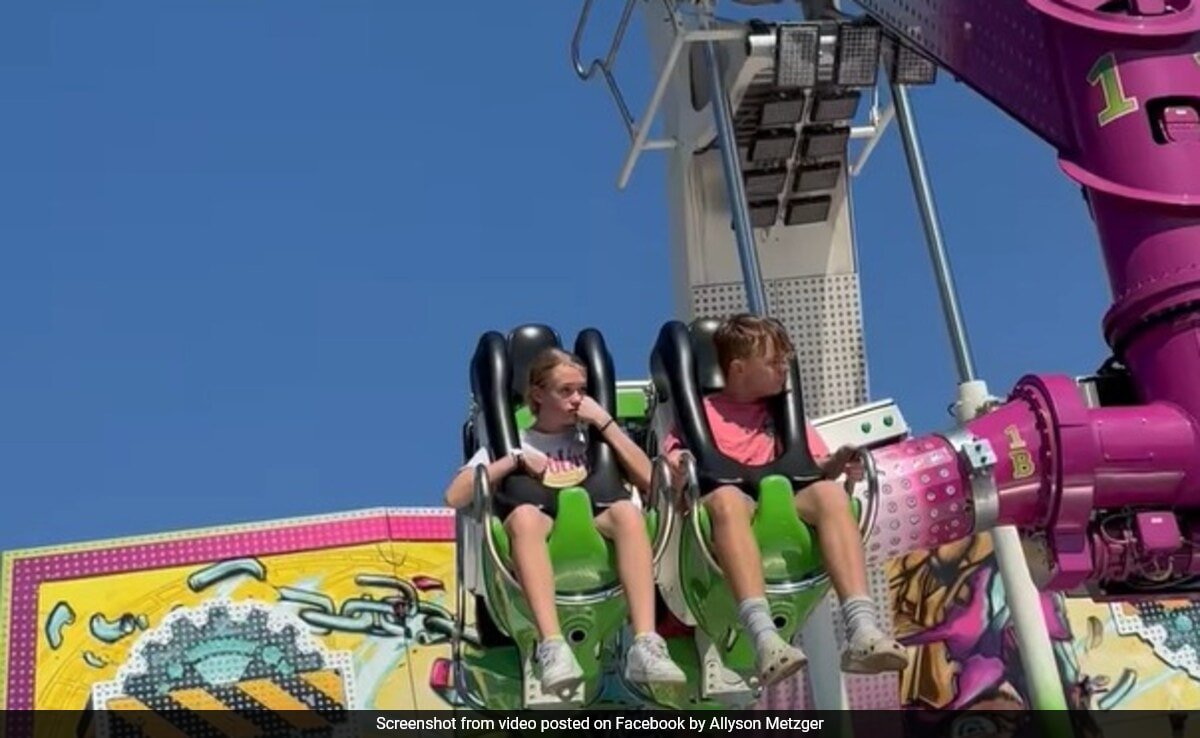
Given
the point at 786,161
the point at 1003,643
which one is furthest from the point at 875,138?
the point at 1003,643

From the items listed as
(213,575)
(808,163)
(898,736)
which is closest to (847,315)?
(808,163)

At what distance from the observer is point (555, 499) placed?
4.43 metres

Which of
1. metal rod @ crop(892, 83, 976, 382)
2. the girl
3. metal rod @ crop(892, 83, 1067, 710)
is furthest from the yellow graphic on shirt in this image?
metal rod @ crop(892, 83, 976, 382)

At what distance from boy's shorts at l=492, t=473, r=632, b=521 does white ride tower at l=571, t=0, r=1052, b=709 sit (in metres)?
3.68

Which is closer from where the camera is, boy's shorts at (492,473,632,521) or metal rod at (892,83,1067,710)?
boy's shorts at (492,473,632,521)

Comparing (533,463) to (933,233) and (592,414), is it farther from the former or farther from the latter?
(933,233)

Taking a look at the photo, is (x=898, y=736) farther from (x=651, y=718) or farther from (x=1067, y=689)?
(x=651, y=718)

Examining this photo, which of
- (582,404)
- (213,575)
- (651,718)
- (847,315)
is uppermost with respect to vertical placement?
(847,315)

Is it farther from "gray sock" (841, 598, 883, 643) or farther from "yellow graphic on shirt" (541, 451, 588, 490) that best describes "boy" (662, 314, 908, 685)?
"yellow graphic on shirt" (541, 451, 588, 490)

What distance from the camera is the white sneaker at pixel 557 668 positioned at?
4.16 meters

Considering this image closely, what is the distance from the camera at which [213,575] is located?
9.72 m

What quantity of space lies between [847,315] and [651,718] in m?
4.17

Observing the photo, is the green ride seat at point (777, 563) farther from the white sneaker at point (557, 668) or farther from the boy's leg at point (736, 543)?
the white sneaker at point (557, 668)

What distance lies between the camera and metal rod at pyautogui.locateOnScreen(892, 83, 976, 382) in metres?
7.97
